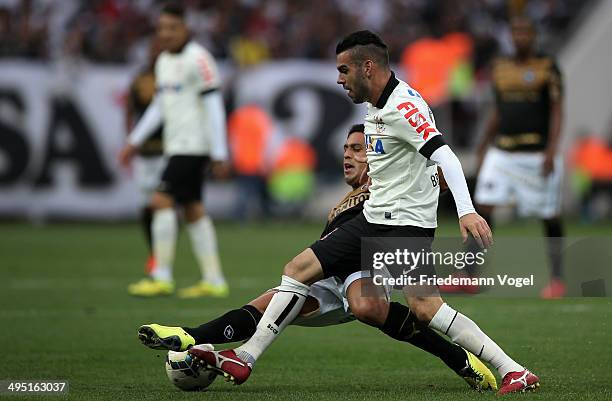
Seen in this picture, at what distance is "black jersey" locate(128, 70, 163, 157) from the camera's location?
14188mm

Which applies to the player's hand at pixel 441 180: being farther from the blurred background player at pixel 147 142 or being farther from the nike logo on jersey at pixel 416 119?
the blurred background player at pixel 147 142

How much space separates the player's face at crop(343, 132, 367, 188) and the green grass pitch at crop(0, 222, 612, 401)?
117 cm

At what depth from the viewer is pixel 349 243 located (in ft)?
22.1

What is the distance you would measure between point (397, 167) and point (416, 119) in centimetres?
35

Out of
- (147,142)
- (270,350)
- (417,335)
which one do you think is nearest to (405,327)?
(417,335)

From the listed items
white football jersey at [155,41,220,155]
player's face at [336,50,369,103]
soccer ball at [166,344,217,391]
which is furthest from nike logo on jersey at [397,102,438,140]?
white football jersey at [155,41,220,155]

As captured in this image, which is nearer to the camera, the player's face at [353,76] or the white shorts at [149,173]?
the player's face at [353,76]

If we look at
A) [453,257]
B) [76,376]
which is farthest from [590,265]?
[76,376]

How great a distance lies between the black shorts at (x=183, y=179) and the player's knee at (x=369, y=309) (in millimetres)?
5228

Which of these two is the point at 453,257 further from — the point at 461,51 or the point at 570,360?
the point at 461,51

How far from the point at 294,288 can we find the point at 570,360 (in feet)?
6.53

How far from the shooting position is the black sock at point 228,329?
6828mm

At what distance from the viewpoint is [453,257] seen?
639 centimetres

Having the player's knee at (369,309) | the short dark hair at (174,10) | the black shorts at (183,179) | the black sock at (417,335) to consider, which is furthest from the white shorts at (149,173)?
the player's knee at (369,309)
